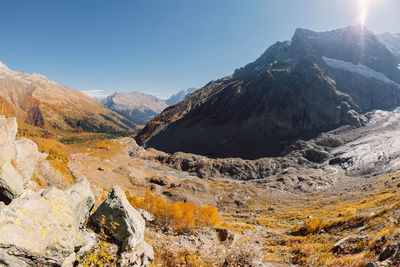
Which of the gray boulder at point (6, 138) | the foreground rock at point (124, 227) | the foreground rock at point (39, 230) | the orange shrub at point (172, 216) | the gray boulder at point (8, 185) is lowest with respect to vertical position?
the orange shrub at point (172, 216)

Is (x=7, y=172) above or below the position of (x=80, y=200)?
A: above

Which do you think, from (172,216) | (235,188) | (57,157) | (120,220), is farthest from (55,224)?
(235,188)

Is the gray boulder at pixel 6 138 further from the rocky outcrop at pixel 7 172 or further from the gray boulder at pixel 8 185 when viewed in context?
the gray boulder at pixel 8 185

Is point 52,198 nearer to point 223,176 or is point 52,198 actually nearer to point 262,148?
point 223,176

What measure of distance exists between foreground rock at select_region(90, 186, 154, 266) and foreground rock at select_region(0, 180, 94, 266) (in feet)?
5.34

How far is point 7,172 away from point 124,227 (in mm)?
5997

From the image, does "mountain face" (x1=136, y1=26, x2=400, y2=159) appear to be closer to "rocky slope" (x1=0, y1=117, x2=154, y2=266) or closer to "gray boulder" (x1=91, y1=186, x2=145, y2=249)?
"gray boulder" (x1=91, y1=186, x2=145, y2=249)

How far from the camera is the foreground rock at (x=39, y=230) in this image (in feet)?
19.7

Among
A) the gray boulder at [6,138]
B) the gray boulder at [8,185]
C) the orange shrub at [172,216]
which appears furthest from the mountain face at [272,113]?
the gray boulder at [8,185]

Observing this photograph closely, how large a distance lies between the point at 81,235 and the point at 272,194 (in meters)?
67.2

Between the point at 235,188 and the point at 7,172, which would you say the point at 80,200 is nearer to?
the point at 7,172

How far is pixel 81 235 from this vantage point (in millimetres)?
8430

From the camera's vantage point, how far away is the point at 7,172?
350 inches

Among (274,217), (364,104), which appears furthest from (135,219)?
(364,104)
